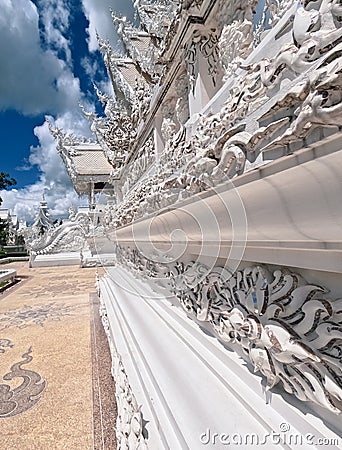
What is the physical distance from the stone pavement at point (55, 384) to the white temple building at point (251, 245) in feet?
1.73

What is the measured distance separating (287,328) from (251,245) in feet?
0.49

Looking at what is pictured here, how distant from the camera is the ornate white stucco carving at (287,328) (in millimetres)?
430

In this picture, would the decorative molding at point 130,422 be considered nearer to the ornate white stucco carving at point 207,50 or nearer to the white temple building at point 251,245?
the white temple building at point 251,245

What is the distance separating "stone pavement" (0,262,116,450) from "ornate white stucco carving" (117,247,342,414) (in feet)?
3.58

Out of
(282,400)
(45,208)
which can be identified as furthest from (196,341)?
(45,208)

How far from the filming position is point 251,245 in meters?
0.53

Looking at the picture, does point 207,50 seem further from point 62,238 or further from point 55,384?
point 62,238

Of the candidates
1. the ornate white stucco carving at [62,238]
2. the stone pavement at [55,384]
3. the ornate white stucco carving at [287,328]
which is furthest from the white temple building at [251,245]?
the ornate white stucco carving at [62,238]

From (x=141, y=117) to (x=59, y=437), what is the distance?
6.81 ft

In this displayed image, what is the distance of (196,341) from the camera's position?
0.94 metres

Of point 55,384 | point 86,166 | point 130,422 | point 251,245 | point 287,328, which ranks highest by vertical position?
point 86,166

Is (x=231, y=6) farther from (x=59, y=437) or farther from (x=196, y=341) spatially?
(x=59, y=437)

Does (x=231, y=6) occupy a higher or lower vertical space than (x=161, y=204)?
higher

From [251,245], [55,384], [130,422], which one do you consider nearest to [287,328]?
[251,245]
